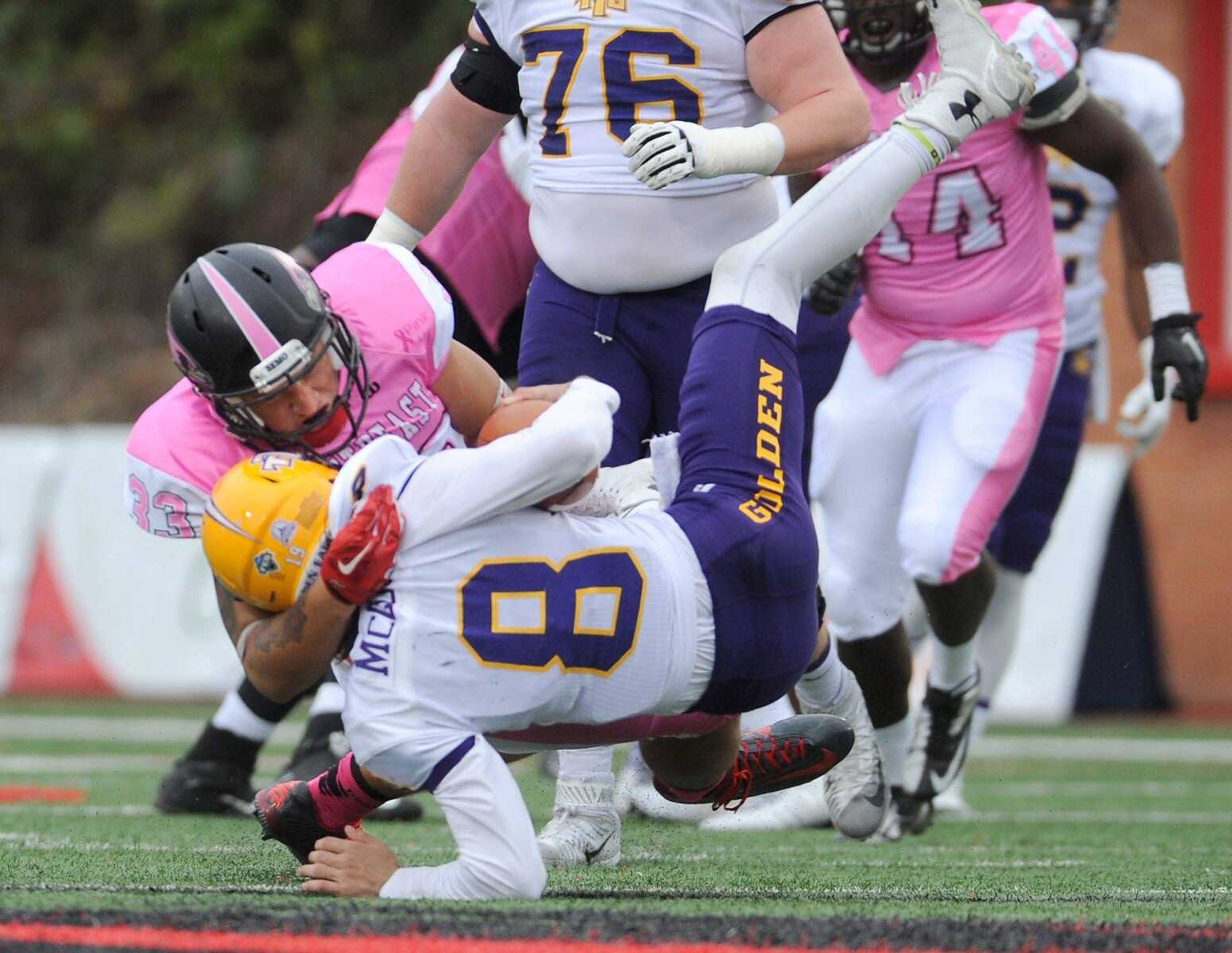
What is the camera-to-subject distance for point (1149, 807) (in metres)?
5.08

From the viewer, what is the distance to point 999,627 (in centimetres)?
534

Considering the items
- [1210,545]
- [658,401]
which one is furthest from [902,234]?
[1210,545]

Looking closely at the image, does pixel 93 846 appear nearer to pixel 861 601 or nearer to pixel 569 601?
pixel 569 601

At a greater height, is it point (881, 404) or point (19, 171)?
point (881, 404)

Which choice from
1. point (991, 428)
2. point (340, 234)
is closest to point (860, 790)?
point (991, 428)

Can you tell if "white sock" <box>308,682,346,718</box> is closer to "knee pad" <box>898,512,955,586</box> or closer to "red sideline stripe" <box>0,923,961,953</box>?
"knee pad" <box>898,512,955,586</box>

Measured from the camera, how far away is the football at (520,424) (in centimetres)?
282

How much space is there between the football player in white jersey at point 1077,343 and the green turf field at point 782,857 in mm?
559

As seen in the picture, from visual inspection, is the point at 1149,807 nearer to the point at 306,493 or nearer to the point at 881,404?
the point at 881,404

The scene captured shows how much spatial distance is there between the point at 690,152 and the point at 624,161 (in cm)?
35

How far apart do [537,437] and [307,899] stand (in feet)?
2.33

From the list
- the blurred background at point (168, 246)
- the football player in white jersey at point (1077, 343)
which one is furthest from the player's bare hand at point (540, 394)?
the blurred background at point (168, 246)

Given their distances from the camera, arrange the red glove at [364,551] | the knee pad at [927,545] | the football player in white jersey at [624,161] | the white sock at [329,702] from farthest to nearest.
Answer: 1. the white sock at [329,702]
2. the knee pad at [927,545]
3. the football player in white jersey at [624,161]
4. the red glove at [364,551]

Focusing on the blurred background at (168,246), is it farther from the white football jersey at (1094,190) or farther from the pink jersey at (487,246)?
the pink jersey at (487,246)
